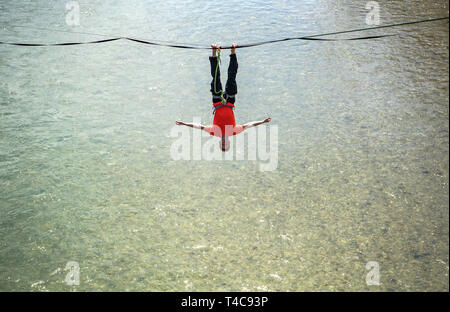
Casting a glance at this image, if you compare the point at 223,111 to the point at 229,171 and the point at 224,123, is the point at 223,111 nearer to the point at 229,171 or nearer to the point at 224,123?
the point at 224,123

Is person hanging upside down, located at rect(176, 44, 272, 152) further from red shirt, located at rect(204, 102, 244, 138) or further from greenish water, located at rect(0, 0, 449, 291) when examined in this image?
greenish water, located at rect(0, 0, 449, 291)

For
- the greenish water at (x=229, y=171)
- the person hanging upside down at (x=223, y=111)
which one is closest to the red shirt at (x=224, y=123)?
the person hanging upside down at (x=223, y=111)

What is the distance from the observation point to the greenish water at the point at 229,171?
130 inches

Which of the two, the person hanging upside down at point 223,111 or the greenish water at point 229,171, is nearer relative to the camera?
the greenish water at point 229,171

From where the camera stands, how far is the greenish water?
330 centimetres

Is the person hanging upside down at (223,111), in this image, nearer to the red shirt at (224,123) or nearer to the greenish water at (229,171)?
the red shirt at (224,123)

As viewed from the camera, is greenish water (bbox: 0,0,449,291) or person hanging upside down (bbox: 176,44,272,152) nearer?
greenish water (bbox: 0,0,449,291)

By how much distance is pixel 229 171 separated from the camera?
14.4ft

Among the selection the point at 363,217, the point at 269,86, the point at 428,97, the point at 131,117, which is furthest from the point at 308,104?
the point at 131,117

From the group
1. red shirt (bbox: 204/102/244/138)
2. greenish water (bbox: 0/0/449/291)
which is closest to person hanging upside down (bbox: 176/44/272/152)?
red shirt (bbox: 204/102/244/138)

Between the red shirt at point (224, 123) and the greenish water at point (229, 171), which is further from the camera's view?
the red shirt at point (224, 123)
